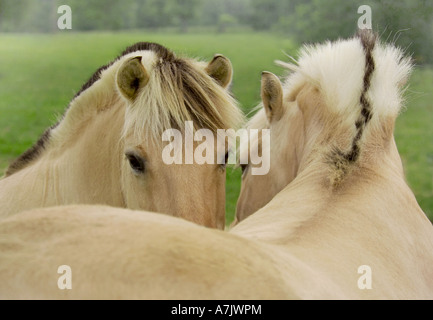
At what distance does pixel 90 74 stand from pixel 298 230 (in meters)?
13.7

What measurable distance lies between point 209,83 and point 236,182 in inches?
288

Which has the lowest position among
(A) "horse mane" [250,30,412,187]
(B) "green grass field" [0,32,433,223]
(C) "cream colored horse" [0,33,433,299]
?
(C) "cream colored horse" [0,33,433,299]

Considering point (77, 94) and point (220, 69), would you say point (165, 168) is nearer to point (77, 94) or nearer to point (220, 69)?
point (220, 69)

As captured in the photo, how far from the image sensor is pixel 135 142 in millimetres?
3045

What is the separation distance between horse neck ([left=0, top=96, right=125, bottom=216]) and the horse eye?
162mm

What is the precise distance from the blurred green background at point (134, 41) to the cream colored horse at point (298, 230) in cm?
814

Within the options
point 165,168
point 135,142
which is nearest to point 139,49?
point 135,142

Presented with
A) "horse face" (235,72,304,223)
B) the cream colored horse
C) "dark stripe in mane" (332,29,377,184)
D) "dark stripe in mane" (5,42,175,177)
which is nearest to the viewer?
the cream colored horse

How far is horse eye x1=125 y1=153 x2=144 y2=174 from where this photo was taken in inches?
119

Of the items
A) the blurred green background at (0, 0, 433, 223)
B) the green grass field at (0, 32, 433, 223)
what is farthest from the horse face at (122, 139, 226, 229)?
the blurred green background at (0, 0, 433, 223)

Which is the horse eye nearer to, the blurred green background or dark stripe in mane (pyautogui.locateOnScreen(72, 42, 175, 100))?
dark stripe in mane (pyautogui.locateOnScreen(72, 42, 175, 100))

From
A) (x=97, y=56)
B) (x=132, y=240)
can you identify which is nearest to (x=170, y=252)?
(x=132, y=240)

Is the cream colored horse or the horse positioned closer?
the cream colored horse
